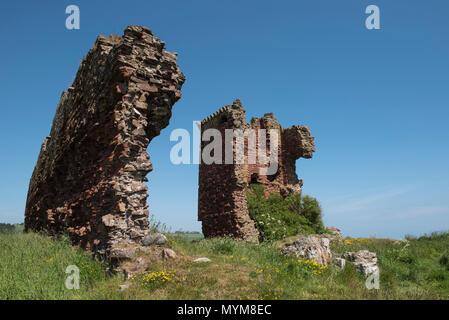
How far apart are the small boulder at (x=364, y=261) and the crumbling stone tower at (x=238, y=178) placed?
6764mm

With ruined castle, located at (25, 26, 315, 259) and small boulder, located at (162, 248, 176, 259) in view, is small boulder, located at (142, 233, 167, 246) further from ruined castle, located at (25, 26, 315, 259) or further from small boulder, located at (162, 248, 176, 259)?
small boulder, located at (162, 248, 176, 259)

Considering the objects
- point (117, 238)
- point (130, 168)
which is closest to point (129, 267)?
point (117, 238)

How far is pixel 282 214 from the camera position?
16.7 metres

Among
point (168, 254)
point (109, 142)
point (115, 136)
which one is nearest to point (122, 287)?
point (168, 254)

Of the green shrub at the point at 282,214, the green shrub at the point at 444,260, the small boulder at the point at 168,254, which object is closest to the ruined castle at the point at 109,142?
the small boulder at the point at 168,254

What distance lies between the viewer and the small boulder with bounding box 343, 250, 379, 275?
7571mm

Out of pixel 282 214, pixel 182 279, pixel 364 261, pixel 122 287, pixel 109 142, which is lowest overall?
pixel 364 261

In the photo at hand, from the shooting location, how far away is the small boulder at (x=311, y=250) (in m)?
7.75

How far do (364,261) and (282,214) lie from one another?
879 centimetres

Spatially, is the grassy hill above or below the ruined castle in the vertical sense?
below

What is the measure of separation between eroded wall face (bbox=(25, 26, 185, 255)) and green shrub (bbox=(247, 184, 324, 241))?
9.18 m

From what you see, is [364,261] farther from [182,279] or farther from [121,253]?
[121,253]

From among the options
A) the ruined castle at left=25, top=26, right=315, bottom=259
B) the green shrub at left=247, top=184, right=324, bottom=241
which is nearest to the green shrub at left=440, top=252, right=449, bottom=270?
the green shrub at left=247, top=184, right=324, bottom=241

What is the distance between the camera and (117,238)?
259 inches
